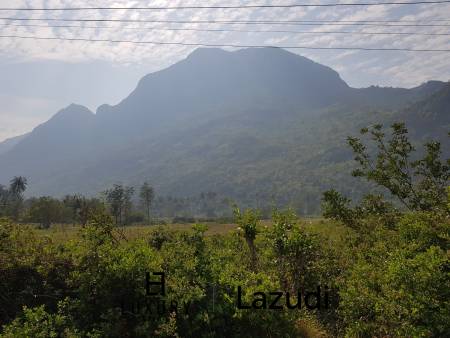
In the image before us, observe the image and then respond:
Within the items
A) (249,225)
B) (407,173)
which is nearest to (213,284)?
(249,225)

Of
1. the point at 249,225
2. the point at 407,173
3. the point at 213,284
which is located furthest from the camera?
the point at 407,173

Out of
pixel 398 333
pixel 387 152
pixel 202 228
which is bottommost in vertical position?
pixel 398 333

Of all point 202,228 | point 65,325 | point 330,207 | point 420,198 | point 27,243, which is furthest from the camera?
point 420,198

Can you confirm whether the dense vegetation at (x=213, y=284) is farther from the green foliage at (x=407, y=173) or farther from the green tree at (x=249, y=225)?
the green foliage at (x=407, y=173)

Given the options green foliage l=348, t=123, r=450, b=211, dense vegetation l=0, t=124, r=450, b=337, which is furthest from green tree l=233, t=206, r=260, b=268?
green foliage l=348, t=123, r=450, b=211

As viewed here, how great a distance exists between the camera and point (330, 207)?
15211mm

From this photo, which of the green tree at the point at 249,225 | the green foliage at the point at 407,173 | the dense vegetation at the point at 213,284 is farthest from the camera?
the green foliage at the point at 407,173

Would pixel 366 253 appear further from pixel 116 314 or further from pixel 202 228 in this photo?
pixel 116 314

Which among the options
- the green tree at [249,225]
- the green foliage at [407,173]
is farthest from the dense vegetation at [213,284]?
the green foliage at [407,173]

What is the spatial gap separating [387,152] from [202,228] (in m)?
13.1

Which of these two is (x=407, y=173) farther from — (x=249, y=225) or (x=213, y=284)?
(x=213, y=284)

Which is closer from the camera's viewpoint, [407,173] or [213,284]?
[213,284]

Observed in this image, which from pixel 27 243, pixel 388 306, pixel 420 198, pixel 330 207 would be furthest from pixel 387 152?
pixel 27 243

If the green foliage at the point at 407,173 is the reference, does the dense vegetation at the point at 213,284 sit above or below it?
below
